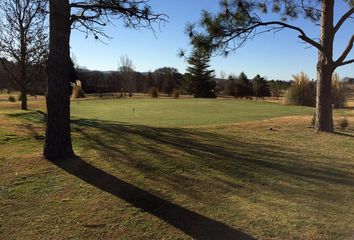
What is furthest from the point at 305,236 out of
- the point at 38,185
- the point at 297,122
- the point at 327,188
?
the point at 297,122

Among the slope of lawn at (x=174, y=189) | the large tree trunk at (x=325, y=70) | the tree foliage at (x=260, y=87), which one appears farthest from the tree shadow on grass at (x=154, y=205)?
the tree foliage at (x=260, y=87)

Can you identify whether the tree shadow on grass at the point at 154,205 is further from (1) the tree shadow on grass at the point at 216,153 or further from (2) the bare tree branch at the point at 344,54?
(2) the bare tree branch at the point at 344,54

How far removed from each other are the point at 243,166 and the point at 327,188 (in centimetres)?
146

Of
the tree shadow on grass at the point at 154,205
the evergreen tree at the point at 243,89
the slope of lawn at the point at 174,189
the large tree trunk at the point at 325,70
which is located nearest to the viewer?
the tree shadow on grass at the point at 154,205

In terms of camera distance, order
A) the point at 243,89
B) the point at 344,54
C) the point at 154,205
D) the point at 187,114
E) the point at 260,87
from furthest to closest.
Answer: the point at 243,89
the point at 260,87
the point at 187,114
the point at 344,54
the point at 154,205

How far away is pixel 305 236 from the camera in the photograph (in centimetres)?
437

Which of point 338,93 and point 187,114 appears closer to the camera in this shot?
point 187,114

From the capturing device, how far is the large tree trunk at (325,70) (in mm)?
11047

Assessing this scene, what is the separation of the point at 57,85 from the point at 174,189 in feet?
9.06

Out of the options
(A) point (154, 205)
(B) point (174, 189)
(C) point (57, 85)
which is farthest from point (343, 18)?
(A) point (154, 205)

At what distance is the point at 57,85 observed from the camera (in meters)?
6.86

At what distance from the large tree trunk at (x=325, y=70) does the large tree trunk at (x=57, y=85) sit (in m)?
7.20

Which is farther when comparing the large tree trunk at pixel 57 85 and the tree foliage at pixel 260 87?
the tree foliage at pixel 260 87

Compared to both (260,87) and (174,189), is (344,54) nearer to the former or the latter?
(174,189)
